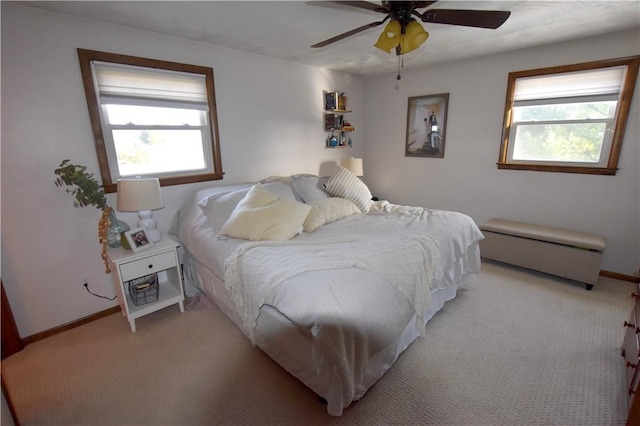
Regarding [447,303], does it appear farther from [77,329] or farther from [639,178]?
[77,329]

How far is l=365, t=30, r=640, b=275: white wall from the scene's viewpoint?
280 centimetres

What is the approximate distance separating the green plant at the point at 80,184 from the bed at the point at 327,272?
684 millimetres

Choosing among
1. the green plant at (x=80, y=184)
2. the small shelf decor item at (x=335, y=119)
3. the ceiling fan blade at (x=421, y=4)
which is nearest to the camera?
the ceiling fan blade at (x=421, y=4)

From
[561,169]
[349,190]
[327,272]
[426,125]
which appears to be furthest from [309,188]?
[561,169]

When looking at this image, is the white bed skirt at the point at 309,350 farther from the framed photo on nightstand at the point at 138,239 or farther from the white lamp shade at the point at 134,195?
the white lamp shade at the point at 134,195

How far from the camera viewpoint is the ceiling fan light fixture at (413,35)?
169cm

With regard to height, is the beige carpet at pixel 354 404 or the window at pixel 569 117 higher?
the window at pixel 569 117

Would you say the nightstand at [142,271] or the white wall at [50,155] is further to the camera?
the nightstand at [142,271]

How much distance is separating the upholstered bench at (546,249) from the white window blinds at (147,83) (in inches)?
135

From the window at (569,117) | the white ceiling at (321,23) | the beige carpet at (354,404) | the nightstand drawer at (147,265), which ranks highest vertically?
the white ceiling at (321,23)

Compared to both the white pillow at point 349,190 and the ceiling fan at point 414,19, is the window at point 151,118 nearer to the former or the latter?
the white pillow at point 349,190

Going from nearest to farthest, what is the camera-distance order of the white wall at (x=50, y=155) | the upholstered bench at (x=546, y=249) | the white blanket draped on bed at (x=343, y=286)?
the white blanket draped on bed at (x=343, y=286) → the white wall at (x=50, y=155) → the upholstered bench at (x=546, y=249)

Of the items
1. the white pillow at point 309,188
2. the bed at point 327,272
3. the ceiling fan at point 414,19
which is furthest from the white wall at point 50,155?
the ceiling fan at point 414,19

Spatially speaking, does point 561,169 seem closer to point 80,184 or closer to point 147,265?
point 147,265
